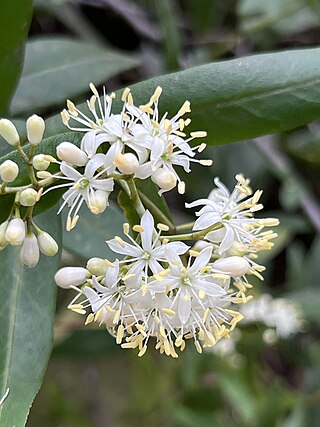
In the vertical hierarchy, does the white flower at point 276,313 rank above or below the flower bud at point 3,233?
below

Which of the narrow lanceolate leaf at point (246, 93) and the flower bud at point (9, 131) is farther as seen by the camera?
the narrow lanceolate leaf at point (246, 93)

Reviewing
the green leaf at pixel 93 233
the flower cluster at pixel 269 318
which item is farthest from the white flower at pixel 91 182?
the flower cluster at pixel 269 318

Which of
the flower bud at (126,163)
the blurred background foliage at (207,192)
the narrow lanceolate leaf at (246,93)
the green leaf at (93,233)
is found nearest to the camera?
the flower bud at (126,163)

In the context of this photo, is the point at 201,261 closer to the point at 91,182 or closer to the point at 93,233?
the point at 91,182

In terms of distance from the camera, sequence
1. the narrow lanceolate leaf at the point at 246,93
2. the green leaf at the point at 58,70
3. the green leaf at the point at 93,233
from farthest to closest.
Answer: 1. the green leaf at the point at 58,70
2. the green leaf at the point at 93,233
3. the narrow lanceolate leaf at the point at 246,93

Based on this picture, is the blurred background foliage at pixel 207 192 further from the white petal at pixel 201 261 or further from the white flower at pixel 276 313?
the white petal at pixel 201 261
